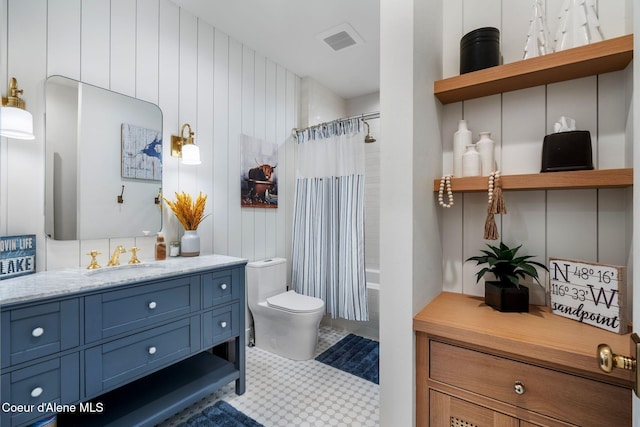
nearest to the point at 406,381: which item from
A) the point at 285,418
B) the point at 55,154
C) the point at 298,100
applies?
the point at 285,418

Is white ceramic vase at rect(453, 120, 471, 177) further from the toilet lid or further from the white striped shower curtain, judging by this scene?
the toilet lid

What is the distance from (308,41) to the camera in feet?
8.12

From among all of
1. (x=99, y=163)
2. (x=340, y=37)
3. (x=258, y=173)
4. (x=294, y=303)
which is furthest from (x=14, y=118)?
(x=340, y=37)

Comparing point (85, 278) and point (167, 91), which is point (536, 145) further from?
point (167, 91)

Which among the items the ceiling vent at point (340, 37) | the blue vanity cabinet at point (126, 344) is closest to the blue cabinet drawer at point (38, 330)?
the blue vanity cabinet at point (126, 344)

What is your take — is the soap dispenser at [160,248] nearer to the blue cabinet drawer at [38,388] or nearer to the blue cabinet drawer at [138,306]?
the blue cabinet drawer at [138,306]

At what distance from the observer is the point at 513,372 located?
91cm

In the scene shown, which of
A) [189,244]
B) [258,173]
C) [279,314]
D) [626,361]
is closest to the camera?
[626,361]

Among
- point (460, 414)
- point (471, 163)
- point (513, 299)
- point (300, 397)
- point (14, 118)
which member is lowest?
point (300, 397)

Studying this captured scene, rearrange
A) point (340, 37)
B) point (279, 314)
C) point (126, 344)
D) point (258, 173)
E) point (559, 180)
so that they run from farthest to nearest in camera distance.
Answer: point (258, 173) < point (340, 37) < point (279, 314) < point (126, 344) < point (559, 180)

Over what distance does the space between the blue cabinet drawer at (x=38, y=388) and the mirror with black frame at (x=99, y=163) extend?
727mm

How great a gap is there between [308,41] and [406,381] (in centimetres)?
263

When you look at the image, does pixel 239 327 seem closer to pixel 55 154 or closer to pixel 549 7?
pixel 55 154

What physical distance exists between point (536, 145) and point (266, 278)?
2122 millimetres
